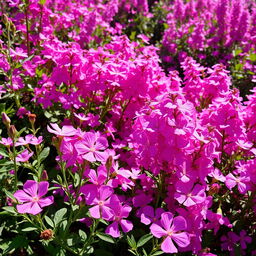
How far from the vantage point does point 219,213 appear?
66.8 inches

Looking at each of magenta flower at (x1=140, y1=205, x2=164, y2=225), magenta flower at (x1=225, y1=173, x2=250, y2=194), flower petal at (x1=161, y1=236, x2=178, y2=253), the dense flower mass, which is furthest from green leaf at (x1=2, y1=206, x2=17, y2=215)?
magenta flower at (x1=225, y1=173, x2=250, y2=194)

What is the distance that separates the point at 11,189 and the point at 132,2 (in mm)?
6519

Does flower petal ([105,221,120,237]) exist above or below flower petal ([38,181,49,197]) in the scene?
below

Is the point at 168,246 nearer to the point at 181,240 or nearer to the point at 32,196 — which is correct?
the point at 181,240

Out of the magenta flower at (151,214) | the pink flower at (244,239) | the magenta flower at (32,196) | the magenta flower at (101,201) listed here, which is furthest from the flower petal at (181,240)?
the pink flower at (244,239)

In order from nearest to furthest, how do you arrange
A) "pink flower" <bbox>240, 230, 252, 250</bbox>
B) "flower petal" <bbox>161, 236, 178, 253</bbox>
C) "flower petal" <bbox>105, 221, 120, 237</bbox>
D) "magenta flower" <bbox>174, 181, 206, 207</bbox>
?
"flower petal" <bbox>161, 236, 178, 253</bbox> < "flower petal" <bbox>105, 221, 120, 237</bbox> < "magenta flower" <bbox>174, 181, 206, 207</bbox> < "pink flower" <bbox>240, 230, 252, 250</bbox>

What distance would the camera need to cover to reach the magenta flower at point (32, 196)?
1.35 meters

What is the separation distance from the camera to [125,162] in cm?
211

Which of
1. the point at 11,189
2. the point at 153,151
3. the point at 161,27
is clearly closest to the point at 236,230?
the point at 153,151

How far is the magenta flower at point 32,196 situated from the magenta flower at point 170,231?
0.50 metres

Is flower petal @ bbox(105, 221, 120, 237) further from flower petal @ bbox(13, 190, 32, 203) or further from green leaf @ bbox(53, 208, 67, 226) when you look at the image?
flower petal @ bbox(13, 190, 32, 203)

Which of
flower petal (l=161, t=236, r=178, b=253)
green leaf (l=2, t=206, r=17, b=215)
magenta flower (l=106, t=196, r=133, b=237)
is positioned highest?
flower petal (l=161, t=236, r=178, b=253)

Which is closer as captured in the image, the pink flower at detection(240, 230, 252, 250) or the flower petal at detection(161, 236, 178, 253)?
the flower petal at detection(161, 236, 178, 253)

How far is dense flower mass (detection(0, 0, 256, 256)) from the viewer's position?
1.42 m
